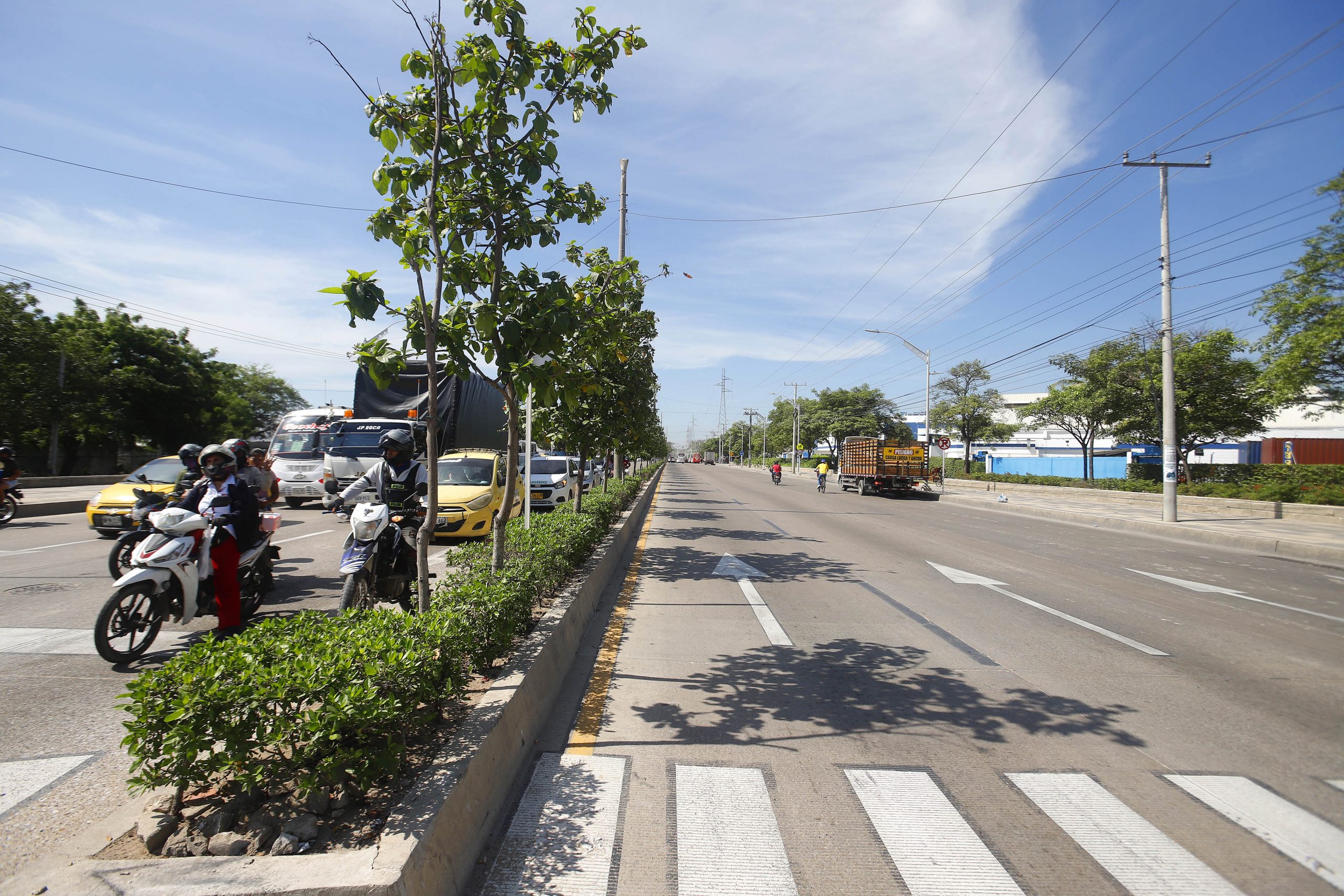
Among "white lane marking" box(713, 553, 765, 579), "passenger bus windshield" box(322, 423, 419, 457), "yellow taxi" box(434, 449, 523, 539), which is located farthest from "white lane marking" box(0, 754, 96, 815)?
"passenger bus windshield" box(322, 423, 419, 457)

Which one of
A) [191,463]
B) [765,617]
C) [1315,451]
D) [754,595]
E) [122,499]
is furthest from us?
[1315,451]

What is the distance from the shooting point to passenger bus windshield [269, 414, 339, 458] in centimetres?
1844

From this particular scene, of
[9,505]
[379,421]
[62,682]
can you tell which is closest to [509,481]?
[62,682]

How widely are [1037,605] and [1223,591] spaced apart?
349 cm

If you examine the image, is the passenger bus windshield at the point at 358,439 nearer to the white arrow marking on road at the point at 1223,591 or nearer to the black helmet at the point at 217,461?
the black helmet at the point at 217,461

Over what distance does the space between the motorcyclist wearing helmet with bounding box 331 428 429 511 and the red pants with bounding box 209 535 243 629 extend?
0.84 m

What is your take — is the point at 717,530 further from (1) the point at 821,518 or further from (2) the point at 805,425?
(2) the point at 805,425

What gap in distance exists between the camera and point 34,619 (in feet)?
20.9

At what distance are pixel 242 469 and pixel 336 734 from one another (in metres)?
5.75

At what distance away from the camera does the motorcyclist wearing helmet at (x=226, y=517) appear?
5.50 m

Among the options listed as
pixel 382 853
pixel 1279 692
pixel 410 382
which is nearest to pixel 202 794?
pixel 382 853

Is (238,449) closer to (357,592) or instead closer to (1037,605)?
(357,592)

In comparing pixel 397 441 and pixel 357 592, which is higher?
pixel 397 441

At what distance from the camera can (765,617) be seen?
7473 mm
